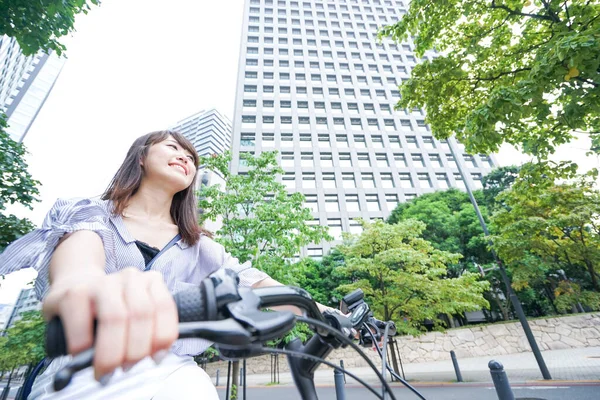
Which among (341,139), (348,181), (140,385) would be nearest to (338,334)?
(140,385)

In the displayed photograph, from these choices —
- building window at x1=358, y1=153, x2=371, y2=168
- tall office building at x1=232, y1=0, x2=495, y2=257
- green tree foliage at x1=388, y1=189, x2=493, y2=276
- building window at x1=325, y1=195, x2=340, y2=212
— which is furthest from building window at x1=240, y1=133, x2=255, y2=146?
green tree foliage at x1=388, y1=189, x2=493, y2=276

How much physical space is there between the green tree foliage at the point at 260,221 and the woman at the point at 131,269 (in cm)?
504

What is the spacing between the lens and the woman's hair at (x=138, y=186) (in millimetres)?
1269

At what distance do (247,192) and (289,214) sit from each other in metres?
1.46

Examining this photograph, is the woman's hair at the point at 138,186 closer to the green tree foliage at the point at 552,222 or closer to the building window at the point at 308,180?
the green tree foliage at the point at 552,222

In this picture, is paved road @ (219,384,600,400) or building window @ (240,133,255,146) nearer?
paved road @ (219,384,600,400)

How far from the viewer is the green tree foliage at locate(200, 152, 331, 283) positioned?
6710 mm

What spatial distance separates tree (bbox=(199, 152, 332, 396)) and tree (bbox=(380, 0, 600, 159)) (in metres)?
3.97

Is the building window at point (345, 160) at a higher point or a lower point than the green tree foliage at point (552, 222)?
higher

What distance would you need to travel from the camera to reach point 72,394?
2.41 feet

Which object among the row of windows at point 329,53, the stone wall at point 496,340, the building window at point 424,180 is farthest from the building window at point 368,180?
the row of windows at point 329,53

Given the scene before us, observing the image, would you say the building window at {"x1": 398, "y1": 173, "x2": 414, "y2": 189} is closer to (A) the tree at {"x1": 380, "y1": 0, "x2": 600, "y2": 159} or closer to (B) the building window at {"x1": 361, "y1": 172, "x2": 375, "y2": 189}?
(B) the building window at {"x1": 361, "y1": 172, "x2": 375, "y2": 189}

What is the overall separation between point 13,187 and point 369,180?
99.7 feet

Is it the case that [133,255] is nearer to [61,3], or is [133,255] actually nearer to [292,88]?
[61,3]
